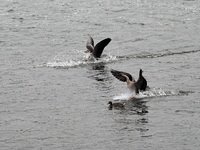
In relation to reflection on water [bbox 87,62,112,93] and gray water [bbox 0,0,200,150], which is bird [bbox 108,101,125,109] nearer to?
gray water [bbox 0,0,200,150]

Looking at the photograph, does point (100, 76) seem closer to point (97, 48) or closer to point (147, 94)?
point (97, 48)

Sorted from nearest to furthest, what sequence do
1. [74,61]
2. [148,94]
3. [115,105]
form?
[115,105] < [148,94] < [74,61]

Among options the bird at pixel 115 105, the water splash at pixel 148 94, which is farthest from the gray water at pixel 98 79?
the bird at pixel 115 105

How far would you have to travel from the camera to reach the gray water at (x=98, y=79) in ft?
56.2

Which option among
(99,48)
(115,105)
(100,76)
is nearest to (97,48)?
(99,48)

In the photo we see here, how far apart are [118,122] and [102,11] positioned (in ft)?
79.9

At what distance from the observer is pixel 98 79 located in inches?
941

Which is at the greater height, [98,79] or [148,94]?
[98,79]

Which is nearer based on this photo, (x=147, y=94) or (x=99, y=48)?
(x=147, y=94)

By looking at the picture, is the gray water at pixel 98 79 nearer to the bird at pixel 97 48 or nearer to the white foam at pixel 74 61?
the white foam at pixel 74 61

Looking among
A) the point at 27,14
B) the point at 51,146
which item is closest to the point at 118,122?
the point at 51,146

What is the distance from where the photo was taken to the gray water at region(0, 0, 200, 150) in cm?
1714

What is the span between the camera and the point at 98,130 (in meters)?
17.5

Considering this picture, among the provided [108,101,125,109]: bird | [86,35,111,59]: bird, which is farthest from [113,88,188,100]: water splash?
[86,35,111,59]: bird
